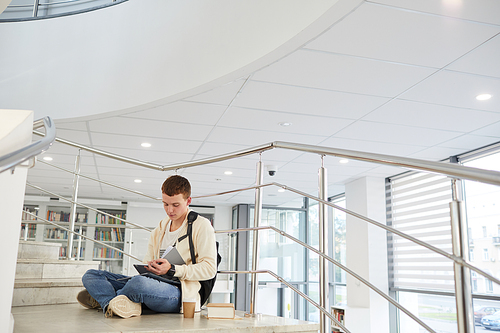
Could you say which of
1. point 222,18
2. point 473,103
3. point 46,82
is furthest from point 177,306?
point 46,82

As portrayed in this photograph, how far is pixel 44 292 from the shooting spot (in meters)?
2.47

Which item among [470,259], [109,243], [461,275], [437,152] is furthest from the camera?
[109,243]

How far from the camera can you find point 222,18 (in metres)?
3.17

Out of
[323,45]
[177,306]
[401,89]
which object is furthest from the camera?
[401,89]

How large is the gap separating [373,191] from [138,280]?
4.65 metres

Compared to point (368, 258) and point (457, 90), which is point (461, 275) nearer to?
point (457, 90)

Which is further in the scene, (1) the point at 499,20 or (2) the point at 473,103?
(2) the point at 473,103

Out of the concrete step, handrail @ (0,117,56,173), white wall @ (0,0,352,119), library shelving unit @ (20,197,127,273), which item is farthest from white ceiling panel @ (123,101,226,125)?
library shelving unit @ (20,197,127,273)

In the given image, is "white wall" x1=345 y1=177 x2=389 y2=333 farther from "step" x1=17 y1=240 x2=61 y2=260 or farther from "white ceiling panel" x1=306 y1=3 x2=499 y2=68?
"step" x1=17 y1=240 x2=61 y2=260

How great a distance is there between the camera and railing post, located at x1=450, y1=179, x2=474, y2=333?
3.34 ft

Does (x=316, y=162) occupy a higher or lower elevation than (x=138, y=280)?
higher

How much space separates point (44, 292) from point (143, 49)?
229 centimetres

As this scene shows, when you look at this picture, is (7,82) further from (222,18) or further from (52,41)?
(222,18)

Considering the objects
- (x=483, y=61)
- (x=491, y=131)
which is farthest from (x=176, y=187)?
(x=491, y=131)
